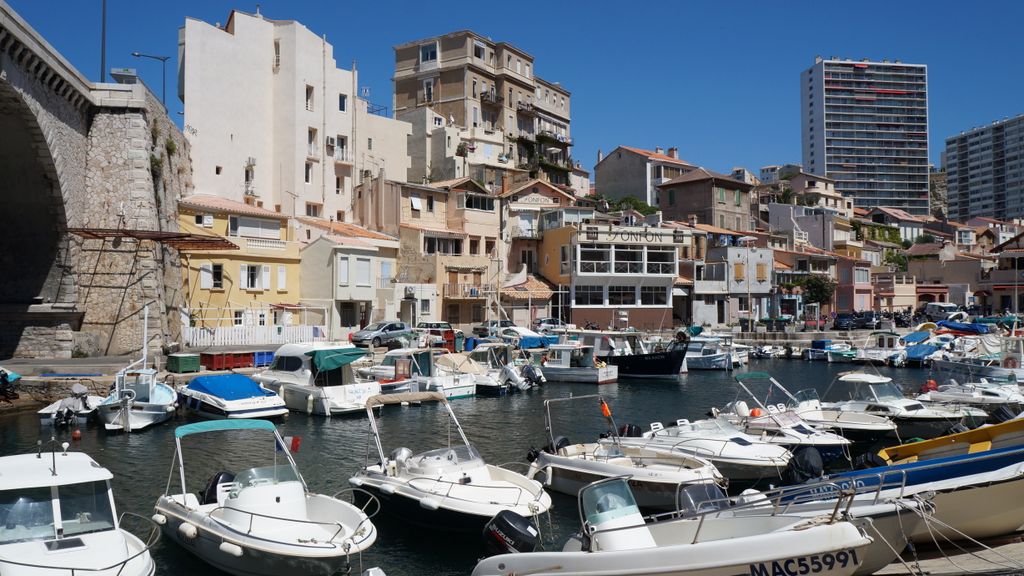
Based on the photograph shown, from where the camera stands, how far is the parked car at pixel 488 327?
48.4 meters

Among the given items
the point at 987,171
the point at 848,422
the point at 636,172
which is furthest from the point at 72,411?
the point at 987,171

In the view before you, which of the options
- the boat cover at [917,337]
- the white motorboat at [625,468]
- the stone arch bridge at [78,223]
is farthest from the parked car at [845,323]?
the white motorboat at [625,468]

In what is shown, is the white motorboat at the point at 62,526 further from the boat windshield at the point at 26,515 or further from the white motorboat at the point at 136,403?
the white motorboat at the point at 136,403

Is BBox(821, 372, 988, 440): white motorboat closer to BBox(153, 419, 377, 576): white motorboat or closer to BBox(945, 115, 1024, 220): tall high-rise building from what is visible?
BBox(153, 419, 377, 576): white motorboat

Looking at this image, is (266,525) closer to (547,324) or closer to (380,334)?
(380,334)

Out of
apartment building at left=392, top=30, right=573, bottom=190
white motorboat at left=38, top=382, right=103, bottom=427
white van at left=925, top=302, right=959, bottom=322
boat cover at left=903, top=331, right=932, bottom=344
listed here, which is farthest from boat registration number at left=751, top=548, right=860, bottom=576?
white van at left=925, top=302, right=959, bottom=322

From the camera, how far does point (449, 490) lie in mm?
13969

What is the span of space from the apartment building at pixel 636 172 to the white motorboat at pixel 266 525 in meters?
76.7

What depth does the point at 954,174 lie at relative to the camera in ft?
602

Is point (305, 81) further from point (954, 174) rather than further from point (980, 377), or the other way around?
point (954, 174)

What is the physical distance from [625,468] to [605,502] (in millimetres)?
5107

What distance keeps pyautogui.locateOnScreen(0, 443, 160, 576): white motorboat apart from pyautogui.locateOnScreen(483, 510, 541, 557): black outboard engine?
482cm

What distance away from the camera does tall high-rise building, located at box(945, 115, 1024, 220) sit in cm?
16675

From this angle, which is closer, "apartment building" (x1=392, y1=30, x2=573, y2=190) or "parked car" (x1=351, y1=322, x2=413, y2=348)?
"parked car" (x1=351, y1=322, x2=413, y2=348)
